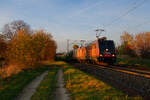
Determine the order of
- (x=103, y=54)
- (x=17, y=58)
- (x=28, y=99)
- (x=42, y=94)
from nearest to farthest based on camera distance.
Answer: (x=28, y=99) < (x=42, y=94) < (x=17, y=58) < (x=103, y=54)

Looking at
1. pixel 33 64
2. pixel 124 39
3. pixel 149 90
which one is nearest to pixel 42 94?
pixel 149 90

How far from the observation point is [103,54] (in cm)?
2238

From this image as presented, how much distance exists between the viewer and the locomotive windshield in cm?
2273

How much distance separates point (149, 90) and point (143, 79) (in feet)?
5.70

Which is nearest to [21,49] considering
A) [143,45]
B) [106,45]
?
[106,45]

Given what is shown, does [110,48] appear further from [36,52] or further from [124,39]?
[124,39]

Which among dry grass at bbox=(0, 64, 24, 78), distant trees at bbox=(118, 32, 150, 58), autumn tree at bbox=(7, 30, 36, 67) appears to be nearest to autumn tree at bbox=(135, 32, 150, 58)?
distant trees at bbox=(118, 32, 150, 58)

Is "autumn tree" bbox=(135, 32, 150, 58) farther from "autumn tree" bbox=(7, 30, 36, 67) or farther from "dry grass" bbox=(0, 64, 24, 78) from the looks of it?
"dry grass" bbox=(0, 64, 24, 78)

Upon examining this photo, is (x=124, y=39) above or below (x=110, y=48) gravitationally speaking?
above

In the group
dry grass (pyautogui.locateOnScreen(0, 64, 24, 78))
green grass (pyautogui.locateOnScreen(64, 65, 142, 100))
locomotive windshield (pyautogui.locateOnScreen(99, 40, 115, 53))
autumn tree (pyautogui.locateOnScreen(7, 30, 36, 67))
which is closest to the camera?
green grass (pyautogui.locateOnScreen(64, 65, 142, 100))

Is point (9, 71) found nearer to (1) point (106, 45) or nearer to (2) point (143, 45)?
(1) point (106, 45)

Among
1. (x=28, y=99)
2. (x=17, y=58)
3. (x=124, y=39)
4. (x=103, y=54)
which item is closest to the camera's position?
(x=28, y=99)

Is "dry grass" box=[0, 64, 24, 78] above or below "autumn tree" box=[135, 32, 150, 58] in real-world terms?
below

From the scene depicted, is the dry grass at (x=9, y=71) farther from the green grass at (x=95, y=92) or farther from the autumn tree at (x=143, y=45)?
the autumn tree at (x=143, y=45)
